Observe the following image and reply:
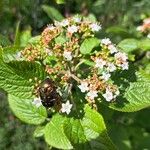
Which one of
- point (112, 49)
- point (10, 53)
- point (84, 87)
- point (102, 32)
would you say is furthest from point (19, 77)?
point (102, 32)

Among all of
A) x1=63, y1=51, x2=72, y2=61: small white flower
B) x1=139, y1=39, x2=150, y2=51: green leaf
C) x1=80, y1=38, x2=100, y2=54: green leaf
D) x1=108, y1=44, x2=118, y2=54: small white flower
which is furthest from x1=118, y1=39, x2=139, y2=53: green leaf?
x1=63, y1=51, x2=72, y2=61: small white flower

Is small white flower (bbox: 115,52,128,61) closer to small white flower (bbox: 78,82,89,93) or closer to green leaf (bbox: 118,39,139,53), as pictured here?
small white flower (bbox: 78,82,89,93)

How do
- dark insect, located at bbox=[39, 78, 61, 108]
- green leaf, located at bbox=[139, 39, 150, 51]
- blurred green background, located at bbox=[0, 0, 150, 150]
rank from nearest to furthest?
dark insect, located at bbox=[39, 78, 61, 108]
green leaf, located at bbox=[139, 39, 150, 51]
blurred green background, located at bbox=[0, 0, 150, 150]

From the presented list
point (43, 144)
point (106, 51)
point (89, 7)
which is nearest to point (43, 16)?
point (89, 7)

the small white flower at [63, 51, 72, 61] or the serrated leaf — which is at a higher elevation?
the small white flower at [63, 51, 72, 61]

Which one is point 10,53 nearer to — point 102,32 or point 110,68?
point 110,68
